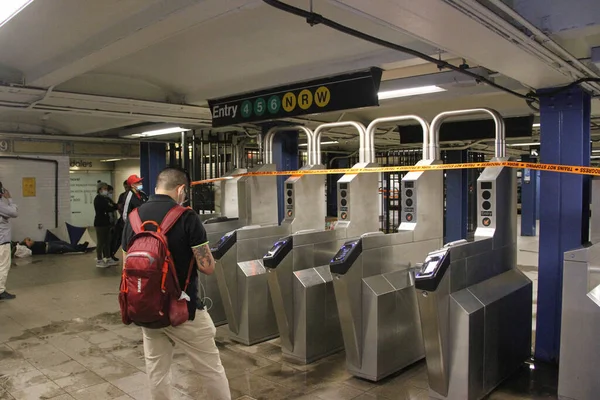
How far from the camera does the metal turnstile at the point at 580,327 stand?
Answer: 3057mm

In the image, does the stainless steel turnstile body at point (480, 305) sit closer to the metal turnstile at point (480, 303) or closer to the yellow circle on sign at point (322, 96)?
the metal turnstile at point (480, 303)

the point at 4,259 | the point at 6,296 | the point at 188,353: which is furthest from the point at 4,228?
the point at 188,353

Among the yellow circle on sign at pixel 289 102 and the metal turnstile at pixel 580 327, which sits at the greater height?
the yellow circle on sign at pixel 289 102

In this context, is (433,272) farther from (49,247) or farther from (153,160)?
(49,247)

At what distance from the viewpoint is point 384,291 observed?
3688 mm

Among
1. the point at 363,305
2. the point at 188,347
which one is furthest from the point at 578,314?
the point at 188,347

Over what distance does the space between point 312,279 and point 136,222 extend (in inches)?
75.7

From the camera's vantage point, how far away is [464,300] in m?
3.27

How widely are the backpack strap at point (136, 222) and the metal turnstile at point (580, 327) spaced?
264cm

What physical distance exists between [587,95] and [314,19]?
287cm

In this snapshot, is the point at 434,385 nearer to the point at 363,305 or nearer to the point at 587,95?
the point at 363,305

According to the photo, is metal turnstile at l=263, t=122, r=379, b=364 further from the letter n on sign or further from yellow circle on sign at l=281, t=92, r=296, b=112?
the letter n on sign

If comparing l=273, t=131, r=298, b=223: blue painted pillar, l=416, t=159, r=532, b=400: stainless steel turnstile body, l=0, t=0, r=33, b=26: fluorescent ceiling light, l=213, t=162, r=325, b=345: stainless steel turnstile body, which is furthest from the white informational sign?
l=416, t=159, r=532, b=400: stainless steel turnstile body

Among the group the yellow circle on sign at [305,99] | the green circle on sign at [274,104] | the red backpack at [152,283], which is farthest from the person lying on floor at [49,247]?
the red backpack at [152,283]
